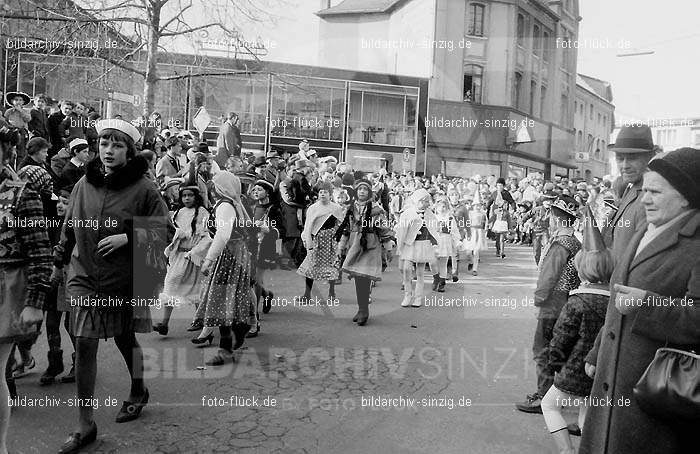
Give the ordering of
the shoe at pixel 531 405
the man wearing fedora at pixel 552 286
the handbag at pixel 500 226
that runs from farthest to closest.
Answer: the handbag at pixel 500 226 < the shoe at pixel 531 405 < the man wearing fedora at pixel 552 286

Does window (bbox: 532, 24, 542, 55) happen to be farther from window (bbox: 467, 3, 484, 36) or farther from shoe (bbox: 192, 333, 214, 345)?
shoe (bbox: 192, 333, 214, 345)

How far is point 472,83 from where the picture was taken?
37.8 metres

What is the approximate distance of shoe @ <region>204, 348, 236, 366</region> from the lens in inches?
237

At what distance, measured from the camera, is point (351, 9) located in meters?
45.4

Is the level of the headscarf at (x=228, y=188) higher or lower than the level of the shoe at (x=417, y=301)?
higher

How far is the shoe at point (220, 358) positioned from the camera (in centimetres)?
602

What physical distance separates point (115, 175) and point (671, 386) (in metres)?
3.51

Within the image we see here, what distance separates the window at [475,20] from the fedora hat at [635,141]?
116 feet

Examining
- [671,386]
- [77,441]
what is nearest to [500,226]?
[77,441]

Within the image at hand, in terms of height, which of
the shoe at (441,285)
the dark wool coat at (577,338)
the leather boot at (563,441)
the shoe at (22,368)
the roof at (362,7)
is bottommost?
the shoe at (22,368)

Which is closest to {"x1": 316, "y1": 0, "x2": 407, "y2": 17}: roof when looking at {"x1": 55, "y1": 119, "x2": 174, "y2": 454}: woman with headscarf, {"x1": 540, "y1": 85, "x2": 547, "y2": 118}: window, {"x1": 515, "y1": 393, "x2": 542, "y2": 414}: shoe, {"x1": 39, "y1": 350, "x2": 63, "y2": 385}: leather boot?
{"x1": 540, "y1": 85, "x2": 547, "y2": 118}: window

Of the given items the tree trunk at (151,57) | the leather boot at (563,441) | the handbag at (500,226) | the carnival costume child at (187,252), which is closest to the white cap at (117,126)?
the carnival costume child at (187,252)

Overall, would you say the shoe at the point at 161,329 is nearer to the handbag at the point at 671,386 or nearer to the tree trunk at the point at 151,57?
the handbag at the point at 671,386

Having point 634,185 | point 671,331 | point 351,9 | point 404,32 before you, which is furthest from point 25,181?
point 351,9
